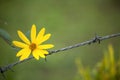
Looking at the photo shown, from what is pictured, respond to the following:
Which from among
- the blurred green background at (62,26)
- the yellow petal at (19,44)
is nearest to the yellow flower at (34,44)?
the yellow petal at (19,44)

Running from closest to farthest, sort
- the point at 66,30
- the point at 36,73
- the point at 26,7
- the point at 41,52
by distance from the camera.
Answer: the point at 41,52, the point at 36,73, the point at 66,30, the point at 26,7

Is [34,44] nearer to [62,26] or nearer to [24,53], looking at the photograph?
[24,53]

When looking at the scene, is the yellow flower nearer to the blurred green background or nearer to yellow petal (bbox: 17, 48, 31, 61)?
yellow petal (bbox: 17, 48, 31, 61)

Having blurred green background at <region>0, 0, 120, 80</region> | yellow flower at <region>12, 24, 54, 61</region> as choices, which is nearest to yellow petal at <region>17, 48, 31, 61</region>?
yellow flower at <region>12, 24, 54, 61</region>

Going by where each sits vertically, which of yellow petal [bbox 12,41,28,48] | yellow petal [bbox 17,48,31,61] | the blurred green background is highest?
yellow petal [bbox 12,41,28,48]

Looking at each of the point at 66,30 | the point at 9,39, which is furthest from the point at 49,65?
the point at 9,39

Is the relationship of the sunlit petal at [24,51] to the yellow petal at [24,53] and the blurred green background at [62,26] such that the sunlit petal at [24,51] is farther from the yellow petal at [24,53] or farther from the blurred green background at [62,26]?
the blurred green background at [62,26]

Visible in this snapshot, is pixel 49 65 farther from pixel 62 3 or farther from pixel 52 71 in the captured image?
pixel 62 3

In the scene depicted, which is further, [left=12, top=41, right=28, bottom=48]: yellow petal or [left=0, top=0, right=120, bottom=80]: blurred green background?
[left=0, top=0, right=120, bottom=80]: blurred green background
